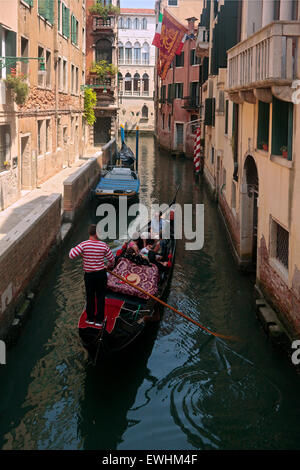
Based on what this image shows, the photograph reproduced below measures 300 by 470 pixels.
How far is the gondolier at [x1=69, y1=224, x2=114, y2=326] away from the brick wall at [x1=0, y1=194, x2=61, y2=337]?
112cm

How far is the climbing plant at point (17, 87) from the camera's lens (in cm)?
1355

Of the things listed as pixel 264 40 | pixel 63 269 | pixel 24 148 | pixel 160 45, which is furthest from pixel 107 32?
pixel 264 40

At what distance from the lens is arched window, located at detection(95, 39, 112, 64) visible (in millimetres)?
36125

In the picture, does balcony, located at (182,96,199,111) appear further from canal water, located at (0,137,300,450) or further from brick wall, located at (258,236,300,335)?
brick wall, located at (258,236,300,335)

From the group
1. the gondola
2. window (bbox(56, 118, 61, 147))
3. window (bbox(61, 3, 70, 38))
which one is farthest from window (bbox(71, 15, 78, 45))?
the gondola

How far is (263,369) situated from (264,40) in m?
4.25

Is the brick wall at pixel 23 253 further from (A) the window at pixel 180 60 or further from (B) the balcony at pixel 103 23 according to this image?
(B) the balcony at pixel 103 23

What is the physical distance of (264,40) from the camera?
7.38m

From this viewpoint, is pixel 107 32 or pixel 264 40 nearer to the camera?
pixel 264 40

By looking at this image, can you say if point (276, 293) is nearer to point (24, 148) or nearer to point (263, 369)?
point (263, 369)

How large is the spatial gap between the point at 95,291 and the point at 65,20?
1797 centimetres

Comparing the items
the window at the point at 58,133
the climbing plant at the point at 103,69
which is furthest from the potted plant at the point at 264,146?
the climbing plant at the point at 103,69
